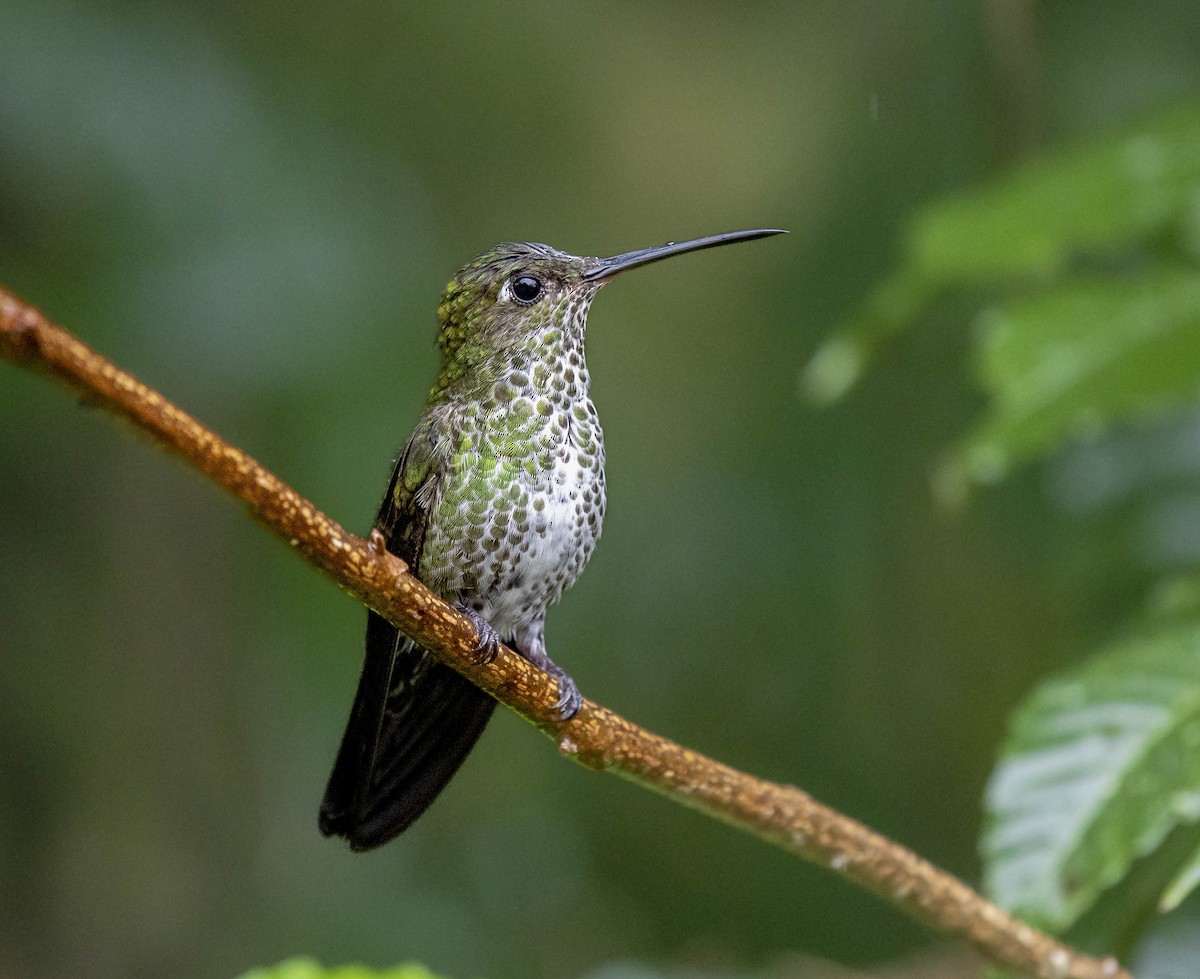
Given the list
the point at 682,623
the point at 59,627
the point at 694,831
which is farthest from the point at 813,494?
the point at 59,627

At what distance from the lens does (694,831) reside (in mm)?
4734

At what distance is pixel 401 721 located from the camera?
1.80 metres

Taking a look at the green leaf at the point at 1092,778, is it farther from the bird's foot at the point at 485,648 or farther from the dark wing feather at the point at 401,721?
the bird's foot at the point at 485,648

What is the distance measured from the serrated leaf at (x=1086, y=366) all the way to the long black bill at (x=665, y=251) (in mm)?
817

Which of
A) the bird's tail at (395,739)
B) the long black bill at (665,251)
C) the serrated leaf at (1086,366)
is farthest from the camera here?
the serrated leaf at (1086,366)

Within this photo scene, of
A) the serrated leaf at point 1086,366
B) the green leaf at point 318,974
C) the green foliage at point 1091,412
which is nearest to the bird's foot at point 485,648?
the green leaf at point 318,974

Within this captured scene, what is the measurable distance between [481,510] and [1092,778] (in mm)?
919

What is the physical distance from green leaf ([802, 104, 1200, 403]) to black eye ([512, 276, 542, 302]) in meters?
1.02

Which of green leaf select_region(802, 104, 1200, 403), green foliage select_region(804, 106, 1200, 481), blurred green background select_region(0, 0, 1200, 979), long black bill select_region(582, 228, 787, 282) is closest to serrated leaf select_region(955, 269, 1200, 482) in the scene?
green foliage select_region(804, 106, 1200, 481)

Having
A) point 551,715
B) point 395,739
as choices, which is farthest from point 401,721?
point 551,715

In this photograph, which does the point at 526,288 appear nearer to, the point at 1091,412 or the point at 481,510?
the point at 481,510

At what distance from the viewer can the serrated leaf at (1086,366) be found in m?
2.18

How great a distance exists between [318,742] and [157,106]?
2.03m

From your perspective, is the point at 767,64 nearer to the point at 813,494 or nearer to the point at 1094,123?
the point at 1094,123
